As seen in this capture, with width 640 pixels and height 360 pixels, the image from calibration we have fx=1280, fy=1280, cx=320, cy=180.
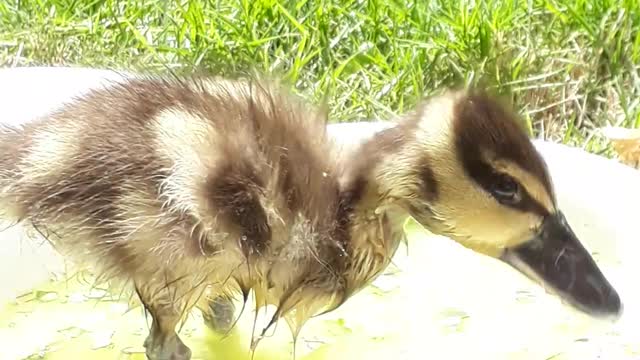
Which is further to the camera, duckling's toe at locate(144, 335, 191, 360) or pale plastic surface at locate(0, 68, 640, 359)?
pale plastic surface at locate(0, 68, 640, 359)

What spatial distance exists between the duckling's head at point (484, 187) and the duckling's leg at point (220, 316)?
0.97 feet

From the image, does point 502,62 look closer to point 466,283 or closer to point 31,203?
point 466,283

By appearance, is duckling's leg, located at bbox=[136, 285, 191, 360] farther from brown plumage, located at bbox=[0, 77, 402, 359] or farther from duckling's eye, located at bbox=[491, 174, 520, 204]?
duckling's eye, located at bbox=[491, 174, 520, 204]

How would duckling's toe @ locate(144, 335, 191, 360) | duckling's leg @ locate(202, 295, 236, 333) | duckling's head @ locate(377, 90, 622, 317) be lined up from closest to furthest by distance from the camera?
duckling's head @ locate(377, 90, 622, 317)
duckling's toe @ locate(144, 335, 191, 360)
duckling's leg @ locate(202, 295, 236, 333)

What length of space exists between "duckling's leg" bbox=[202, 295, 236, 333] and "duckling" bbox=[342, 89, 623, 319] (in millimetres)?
256

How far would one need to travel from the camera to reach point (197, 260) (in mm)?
1082

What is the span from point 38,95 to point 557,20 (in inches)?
32.3

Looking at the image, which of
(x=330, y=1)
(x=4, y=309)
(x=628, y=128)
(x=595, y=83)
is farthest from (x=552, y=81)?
(x=4, y=309)

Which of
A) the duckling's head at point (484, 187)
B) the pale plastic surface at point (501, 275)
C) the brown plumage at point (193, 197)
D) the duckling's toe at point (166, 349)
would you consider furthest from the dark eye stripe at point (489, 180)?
the duckling's toe at point (166, 349)

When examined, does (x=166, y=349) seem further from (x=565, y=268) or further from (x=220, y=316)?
(x=565, y=268)

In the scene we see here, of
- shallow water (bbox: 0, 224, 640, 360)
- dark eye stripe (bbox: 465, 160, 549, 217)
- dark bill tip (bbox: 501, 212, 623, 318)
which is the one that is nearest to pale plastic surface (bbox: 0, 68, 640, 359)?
shallow water (bbox: 0, 224, 640, 360)

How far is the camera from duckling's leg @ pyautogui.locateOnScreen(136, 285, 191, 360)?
3.67 ft

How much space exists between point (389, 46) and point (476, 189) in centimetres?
93

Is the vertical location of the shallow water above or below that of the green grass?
below
